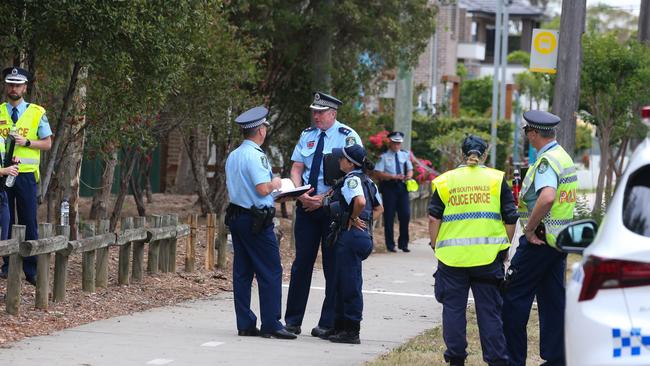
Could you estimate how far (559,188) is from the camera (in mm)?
8656

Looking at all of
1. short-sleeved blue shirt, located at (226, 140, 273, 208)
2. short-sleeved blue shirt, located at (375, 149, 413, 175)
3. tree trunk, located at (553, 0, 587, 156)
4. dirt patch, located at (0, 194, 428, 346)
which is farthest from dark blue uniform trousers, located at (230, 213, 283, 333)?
short-sleeved blue shirt, located at (375, 149, 413, 175)

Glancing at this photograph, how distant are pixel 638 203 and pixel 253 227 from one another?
452 centimetres

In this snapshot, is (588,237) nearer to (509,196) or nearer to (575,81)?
(509,196)

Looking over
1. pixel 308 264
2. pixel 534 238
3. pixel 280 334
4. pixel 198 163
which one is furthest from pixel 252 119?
pixel 198 163

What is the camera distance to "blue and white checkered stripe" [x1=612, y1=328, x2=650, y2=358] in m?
5.52

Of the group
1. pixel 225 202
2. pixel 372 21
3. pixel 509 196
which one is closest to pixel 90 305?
pixel 509 196

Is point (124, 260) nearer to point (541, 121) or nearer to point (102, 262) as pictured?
point (102, 262)

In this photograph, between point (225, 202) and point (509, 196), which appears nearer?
point (509, 196)

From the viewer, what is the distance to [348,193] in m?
9.73

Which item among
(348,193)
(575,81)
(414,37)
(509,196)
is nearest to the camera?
(509,196)

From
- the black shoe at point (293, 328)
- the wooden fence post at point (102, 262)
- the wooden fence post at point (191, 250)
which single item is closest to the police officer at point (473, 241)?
the black shoe at point (293, 328)

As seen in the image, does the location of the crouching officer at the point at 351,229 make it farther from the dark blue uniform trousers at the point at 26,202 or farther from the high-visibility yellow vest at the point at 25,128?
the dark blue uniform trousers at the point at 26,202

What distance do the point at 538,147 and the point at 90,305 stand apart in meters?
4.26

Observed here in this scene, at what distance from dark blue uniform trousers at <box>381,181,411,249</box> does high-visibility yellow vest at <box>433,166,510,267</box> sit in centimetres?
999
